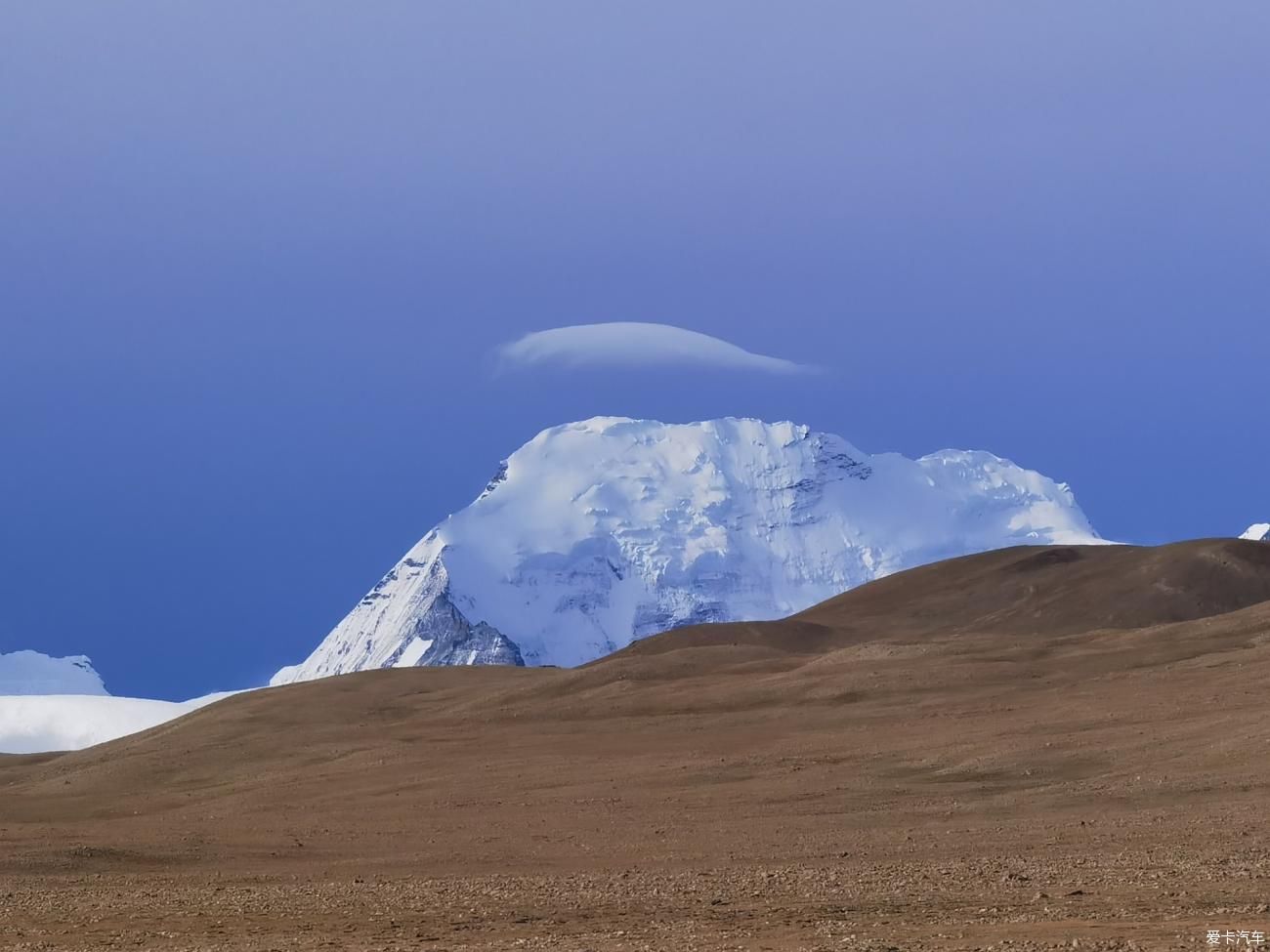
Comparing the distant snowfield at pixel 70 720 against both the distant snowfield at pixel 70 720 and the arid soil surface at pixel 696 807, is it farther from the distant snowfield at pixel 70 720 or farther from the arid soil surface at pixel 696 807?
the arid soil surface at pixel 696 807

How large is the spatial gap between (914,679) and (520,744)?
13.3m

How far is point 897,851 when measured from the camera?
29.2 m

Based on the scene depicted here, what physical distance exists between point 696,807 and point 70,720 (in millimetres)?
153531

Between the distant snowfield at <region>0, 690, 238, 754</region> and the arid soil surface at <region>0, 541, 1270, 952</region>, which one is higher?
the distant snowfield at <region>0, 690, 238, 754</region>

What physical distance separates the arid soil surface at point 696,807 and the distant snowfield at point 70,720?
8842 centimetres

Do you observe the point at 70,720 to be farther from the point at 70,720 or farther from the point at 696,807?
the point at 696,807

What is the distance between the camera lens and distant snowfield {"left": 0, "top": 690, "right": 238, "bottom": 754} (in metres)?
173

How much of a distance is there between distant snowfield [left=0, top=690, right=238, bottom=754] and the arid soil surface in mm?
88419

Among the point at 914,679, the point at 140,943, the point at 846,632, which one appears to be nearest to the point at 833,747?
the point at 914,679

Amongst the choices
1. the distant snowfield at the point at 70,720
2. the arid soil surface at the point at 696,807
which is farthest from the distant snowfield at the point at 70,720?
the arid soil surface at the point at 696,807

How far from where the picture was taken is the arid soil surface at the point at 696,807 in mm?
20156

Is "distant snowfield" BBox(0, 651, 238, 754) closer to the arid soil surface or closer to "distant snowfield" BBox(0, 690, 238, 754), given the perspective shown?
"distant snowfield" BBox(0, 690, 238, 754)

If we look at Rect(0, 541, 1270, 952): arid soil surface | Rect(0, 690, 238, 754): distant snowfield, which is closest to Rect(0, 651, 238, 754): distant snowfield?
Rect(0, 690, 238, 754): distant snowfield

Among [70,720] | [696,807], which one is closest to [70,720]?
[70,720]
